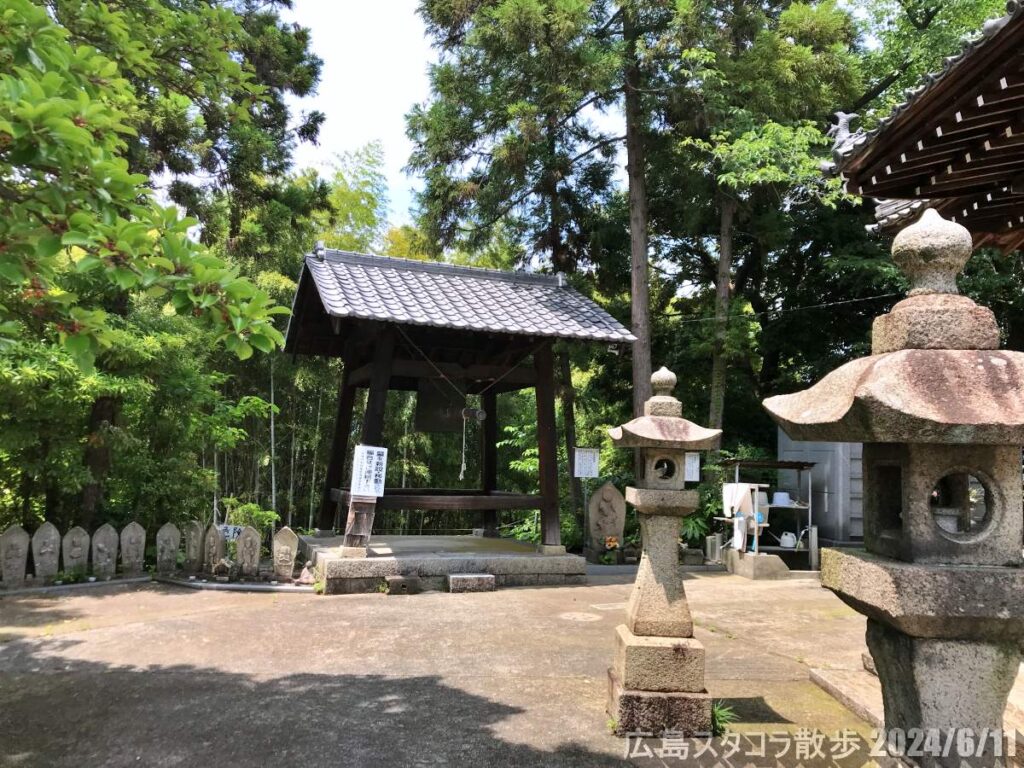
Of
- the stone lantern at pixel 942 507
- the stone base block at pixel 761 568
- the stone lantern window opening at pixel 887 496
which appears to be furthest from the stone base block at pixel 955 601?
the stone base block at pixel 761 568

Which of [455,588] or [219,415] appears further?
[219,415]

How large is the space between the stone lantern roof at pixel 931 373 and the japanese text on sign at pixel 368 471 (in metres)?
6.32

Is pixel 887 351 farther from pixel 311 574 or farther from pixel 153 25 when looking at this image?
pixel 311 574

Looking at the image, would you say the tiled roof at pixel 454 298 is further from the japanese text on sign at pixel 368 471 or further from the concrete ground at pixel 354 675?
the concrete ground at pixel 354 675

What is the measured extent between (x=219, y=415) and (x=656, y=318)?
9.78 m

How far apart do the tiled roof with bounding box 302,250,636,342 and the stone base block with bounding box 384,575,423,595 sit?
9.92 ft

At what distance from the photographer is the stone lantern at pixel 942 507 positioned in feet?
5.73

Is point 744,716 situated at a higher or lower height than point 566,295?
lower

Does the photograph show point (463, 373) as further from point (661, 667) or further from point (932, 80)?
point (932, 80)

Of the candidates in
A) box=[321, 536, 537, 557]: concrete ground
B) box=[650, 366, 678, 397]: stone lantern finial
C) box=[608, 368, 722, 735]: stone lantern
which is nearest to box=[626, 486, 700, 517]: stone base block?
box=[608, 368, 722, 735]: stone lantern

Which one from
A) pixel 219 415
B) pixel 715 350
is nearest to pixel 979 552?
pixel 219 415

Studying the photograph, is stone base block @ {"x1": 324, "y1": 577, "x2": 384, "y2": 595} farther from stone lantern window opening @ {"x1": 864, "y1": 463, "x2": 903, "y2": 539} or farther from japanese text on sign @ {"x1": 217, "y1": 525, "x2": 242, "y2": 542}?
stone lantern window opening @ {"x1": 864, "y1": 463, "x2": 903, "y2": 539}

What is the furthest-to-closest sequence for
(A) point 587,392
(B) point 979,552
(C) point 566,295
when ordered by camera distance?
(A) point 587,392, (C) point 566,295, (B) point 979,552

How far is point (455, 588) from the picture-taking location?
25.1ft
